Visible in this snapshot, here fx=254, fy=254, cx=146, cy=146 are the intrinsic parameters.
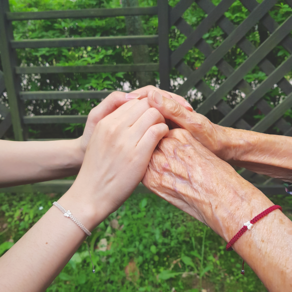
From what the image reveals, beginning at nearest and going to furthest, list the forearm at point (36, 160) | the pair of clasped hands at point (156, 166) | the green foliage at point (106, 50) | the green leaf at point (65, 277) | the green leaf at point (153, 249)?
the pair of clasped hands at point (156, 166) → the forearm at point (36, 160) → the green leaf at point (65, 277) → the green leaf at point (153, 249) → the green foliage at point (106, 50)

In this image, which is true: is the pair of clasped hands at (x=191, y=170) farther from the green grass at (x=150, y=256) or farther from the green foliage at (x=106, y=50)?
the green foliage at (x=106, y=50)

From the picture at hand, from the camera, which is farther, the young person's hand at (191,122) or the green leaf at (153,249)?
the green leaf at (153,249)

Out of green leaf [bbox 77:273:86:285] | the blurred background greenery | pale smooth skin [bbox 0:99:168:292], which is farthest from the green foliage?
pale smooth skin [bbox 0:99:168:292]

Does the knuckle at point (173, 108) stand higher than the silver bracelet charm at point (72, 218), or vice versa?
the knuckle at point (173, 108)

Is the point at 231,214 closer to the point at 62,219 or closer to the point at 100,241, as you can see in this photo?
the point at 62,219

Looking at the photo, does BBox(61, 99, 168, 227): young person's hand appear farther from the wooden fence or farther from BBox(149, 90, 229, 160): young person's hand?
the wooden fence

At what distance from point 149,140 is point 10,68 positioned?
2.70 meters

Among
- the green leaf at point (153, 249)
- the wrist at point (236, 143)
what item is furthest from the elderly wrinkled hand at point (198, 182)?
the green leaf at point (153, 249)

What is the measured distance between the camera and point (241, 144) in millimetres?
1578

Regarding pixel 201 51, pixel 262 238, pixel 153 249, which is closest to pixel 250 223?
pixel 262 238

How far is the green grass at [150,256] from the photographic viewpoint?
2.34 m

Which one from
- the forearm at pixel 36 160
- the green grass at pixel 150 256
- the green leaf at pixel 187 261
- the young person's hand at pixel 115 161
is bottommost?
the green grass at pixel 150 256

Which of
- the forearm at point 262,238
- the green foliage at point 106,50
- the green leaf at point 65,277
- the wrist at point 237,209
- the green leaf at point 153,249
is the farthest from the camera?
the green foliage at point 106,50

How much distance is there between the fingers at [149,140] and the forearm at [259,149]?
477 mm
